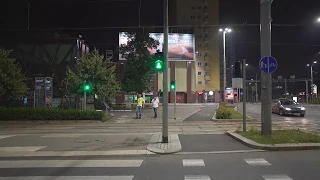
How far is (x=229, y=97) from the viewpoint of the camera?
51.5 m

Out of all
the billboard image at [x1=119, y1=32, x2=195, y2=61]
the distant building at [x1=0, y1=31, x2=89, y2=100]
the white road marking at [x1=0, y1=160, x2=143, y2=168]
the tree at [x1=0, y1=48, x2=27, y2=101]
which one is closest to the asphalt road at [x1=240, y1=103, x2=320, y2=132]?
the white road marking at [x1=0, y1=160, x2=143, y2=168]

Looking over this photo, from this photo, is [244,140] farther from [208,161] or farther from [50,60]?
[50,60]

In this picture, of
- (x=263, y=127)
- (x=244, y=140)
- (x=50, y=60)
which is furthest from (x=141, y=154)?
(x=50, y=60)

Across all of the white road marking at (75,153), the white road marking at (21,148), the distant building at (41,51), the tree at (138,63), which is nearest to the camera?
the white road marking at (75,153)

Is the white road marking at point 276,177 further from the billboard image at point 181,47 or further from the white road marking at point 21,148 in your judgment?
the billboard image at point 181,47

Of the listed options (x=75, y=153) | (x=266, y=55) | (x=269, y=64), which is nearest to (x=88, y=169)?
(x=75, y=153)

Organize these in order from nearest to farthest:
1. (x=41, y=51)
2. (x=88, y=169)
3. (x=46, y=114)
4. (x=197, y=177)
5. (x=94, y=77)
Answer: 1. (x=197, y=177)
2. (x=88, y=169)
3. (x=46, y=114)
4. (x=94, y=77)
5. (x=41, y=51)

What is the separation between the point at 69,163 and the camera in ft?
27.7

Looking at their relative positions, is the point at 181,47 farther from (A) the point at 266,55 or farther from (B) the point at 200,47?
(A) the point at 266,55

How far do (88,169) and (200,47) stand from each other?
82.9m

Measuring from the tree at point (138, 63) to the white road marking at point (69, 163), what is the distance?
3351 centimetres

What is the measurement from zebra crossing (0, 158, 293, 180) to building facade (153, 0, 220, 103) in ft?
232

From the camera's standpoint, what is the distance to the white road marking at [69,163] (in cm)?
817

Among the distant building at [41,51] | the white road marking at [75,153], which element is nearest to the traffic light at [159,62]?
the white road marking at [75,153]
